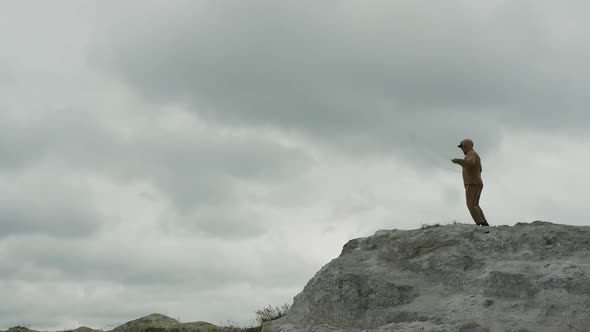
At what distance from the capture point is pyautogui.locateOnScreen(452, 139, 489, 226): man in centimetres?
1318

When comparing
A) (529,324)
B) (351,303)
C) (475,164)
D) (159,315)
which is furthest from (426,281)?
(159,315)

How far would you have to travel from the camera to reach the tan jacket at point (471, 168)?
43.6 ft

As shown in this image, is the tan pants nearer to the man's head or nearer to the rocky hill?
the man's head

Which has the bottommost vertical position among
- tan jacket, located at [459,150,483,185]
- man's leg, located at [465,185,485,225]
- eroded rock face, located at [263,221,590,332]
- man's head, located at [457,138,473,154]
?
eroded rock face, located at [263,221,590,332]

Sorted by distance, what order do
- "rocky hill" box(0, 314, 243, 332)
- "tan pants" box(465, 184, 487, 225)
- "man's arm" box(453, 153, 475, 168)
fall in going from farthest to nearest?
"rocky hill" box(0, 314, 243, 332), "man's arm" box(453, 153, 475, 168), "tan pants" box(465, 184, 487, 225)

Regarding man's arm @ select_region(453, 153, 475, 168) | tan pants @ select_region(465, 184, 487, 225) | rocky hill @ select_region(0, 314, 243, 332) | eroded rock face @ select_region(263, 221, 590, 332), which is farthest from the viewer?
rocky hill @ select_region(0, 314, 243, 332)

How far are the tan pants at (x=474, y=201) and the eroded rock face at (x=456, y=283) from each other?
99 cm

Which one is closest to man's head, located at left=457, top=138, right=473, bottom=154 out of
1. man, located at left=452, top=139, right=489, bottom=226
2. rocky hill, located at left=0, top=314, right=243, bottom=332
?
man, located at left=452, top=139, right=489, bottom=226

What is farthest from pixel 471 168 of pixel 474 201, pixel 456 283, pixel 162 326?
pixel 162 326

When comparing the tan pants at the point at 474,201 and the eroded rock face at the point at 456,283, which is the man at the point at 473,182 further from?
the eroded rock face at the point at 456,283

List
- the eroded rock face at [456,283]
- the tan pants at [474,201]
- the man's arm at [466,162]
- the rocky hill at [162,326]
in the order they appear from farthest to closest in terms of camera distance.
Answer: the rocky hill at [162,326] → the man's arm at [466,162] → the tan pants at [474,201] → the eroded rock face at [456,283]

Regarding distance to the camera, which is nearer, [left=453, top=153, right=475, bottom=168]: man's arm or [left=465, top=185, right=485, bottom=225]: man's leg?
[left=465, top=185, right=485, bottom=225]: man's leg

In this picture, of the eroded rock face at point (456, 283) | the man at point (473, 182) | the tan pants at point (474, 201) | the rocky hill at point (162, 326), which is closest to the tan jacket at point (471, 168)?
the man at point (473, 182)

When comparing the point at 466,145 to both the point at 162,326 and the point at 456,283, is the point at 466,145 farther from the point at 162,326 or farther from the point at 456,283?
the point at 162,326
